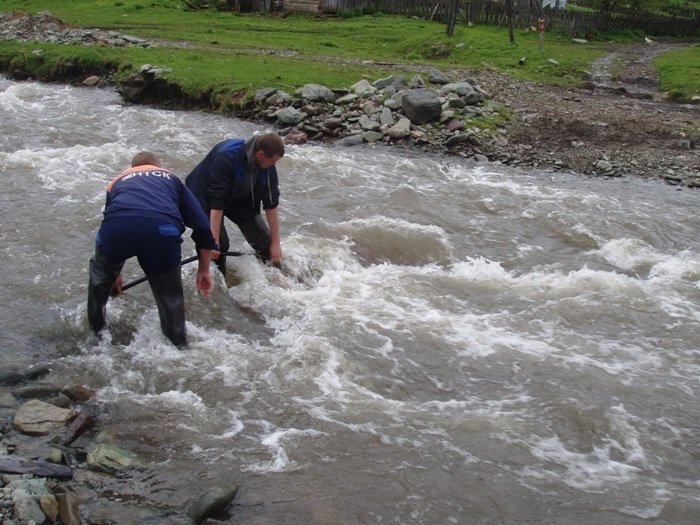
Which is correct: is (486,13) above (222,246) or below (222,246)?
above

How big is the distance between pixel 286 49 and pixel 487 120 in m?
13.0

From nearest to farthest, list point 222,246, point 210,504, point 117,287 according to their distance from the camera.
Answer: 1. point 210,504
2. point 117,287
3. point 222,246

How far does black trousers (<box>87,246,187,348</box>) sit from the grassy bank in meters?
15.1

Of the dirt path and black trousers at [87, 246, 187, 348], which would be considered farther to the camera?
the dirt path

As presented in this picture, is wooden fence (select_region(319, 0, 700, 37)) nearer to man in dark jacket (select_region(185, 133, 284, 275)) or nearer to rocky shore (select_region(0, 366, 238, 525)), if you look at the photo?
man in dark jacket (select_region(185, 133, 284, 275))

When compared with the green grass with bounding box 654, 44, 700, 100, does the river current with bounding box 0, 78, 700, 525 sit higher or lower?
lower

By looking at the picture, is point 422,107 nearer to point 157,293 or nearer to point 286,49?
point 286,49

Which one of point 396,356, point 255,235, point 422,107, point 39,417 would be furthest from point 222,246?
point 422,107

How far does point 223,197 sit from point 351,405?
10.2 ft

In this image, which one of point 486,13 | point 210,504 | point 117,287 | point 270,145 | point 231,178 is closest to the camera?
point 210,504

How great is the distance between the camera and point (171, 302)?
770 centimetres

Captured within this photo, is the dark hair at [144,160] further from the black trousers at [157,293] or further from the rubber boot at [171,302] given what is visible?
the rubber boot at [171,302]

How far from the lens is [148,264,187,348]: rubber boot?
24.5 ft

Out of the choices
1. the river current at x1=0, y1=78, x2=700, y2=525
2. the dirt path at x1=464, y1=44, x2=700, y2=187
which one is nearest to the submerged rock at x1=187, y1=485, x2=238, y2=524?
the river current at x1=0, y1=78, x2=700, y2=525
